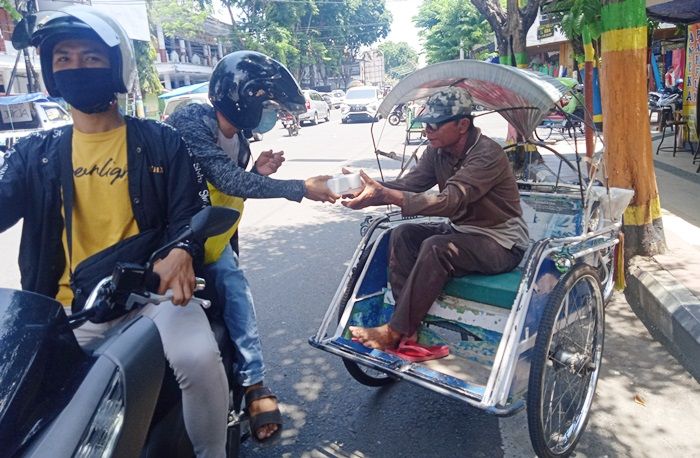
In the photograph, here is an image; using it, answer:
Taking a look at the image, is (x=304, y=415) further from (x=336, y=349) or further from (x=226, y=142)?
(x=226, y=142)

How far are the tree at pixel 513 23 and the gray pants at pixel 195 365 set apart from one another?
7585 mm

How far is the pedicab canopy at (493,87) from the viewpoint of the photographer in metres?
3.05

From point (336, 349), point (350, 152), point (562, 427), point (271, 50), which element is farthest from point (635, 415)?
point (271, 50)

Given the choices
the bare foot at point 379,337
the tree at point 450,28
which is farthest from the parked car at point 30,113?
the tree at point 450,28

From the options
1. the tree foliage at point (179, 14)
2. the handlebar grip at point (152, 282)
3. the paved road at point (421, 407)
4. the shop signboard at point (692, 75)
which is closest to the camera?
the handlebar grip at point (152, 282)

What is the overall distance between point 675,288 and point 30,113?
16525 mm

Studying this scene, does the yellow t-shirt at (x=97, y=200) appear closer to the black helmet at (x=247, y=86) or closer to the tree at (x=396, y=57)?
the black helmet at (x=247, y=86)

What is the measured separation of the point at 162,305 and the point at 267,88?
43.9 inches

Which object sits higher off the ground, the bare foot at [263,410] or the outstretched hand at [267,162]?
the outstretched hand at [267,162]

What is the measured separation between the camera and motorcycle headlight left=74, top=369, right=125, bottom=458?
126 centimetres

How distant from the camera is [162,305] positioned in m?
1.88

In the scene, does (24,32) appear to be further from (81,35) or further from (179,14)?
(179,14)

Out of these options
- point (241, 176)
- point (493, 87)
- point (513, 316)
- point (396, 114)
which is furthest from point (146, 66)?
point (513, 316)

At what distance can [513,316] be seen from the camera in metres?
2.59
